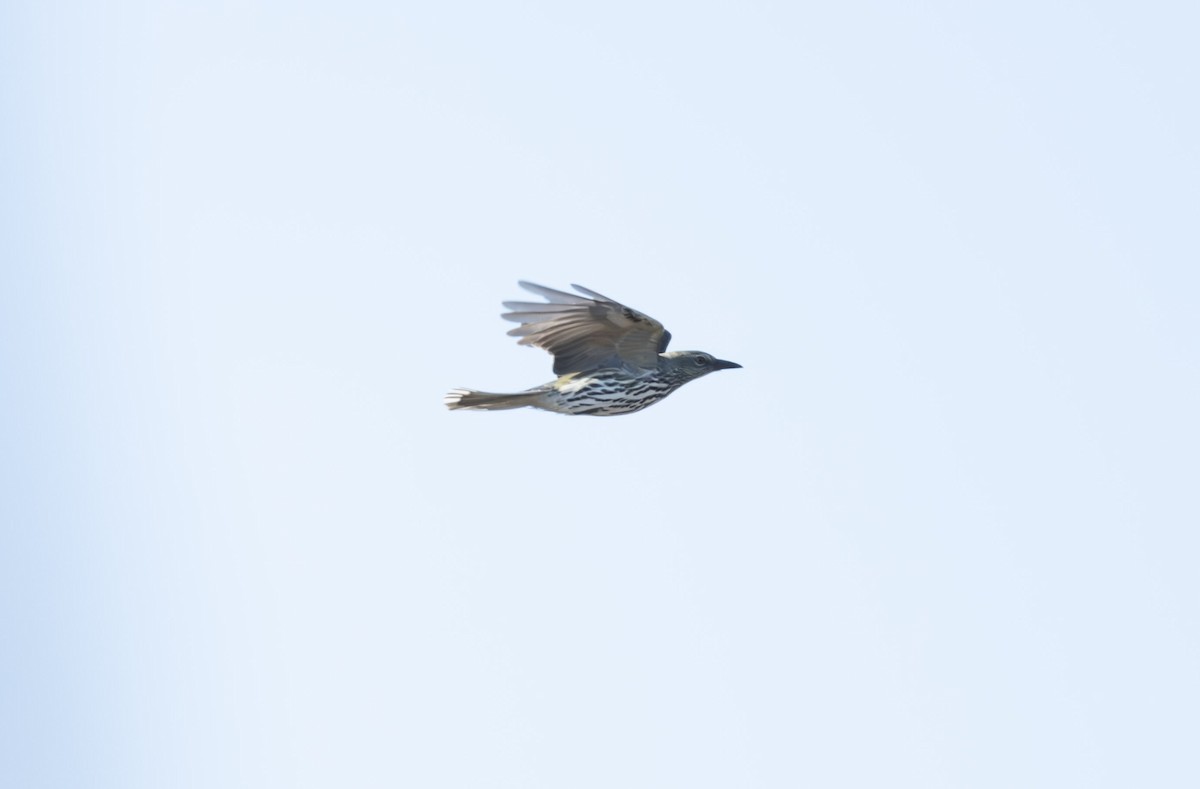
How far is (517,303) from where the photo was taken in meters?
16.2

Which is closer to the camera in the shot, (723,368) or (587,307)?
(587,307)

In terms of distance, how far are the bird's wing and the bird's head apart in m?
0.23

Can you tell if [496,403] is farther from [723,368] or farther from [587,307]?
[723,368]

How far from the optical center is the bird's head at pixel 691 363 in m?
16.9

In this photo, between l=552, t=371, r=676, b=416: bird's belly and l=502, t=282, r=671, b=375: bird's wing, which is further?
l=552, t=371, r=676, b=416: bird's belly

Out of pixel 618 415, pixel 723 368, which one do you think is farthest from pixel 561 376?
pixel 723 368

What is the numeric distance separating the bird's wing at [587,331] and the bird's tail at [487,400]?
16.4 inches

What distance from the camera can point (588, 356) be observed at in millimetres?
16484

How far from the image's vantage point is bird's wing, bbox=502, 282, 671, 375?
633 inches

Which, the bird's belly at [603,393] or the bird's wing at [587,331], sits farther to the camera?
the bird's belly at [603,393]

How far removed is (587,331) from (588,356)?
0.24 metres

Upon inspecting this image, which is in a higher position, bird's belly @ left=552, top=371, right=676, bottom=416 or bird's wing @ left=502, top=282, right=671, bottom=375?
bird's wing @ left=502, top=282, right=671, bottom=375

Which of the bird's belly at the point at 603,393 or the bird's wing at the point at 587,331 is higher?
the bird's wing at the point at 587,331

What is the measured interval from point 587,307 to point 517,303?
552 millimetres
